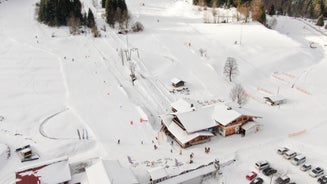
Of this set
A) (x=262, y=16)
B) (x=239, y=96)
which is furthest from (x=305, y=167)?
(x=262, y=16)

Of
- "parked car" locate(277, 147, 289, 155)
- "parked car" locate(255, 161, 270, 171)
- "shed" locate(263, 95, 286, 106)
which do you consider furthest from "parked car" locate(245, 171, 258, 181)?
"shed" locate(263, 95, 286, 106)

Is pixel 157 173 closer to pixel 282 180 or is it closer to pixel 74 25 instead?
pixel 282 180

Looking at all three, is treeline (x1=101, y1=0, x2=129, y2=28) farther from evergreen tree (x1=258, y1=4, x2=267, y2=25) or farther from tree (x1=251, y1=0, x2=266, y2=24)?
evergreen tree (x1=258, y1=4, x2=267, y2=25)

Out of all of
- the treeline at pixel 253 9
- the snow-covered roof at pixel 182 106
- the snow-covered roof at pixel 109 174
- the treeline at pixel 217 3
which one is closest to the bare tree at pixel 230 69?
the snow-covered roof at pixel 182 106

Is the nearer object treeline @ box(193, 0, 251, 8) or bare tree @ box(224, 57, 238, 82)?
bare tree @ box(224, 57, 238, 82)

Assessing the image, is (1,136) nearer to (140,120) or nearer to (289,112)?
(140,120)

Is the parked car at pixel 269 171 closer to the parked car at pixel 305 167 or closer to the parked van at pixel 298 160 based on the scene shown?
the parked van at pixel 298 160
